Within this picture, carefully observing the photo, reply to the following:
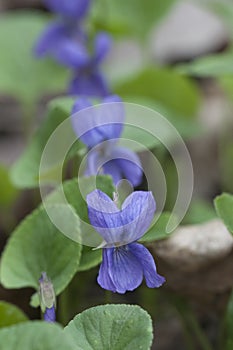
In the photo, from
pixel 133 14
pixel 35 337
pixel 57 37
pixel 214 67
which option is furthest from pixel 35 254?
pixel 133 14

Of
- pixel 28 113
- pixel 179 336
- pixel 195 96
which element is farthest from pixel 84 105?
pixel 28 113

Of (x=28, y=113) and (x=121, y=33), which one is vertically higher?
(x=121, y=33)

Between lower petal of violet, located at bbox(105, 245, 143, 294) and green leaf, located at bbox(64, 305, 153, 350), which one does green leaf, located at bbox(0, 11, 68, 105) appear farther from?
green leaf, located at bbox(64, 305, 153, 350)

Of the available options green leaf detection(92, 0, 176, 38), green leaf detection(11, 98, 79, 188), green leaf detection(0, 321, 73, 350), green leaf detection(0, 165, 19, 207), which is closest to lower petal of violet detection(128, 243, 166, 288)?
green leaf detection(0, 321, 73, 350)

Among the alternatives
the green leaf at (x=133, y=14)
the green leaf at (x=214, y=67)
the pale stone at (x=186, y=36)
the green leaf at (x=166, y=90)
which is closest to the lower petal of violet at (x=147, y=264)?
the green leaf at (x=214, y=67)

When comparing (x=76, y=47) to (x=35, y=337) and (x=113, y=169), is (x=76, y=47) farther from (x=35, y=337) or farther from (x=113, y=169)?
(x=35, y=337)

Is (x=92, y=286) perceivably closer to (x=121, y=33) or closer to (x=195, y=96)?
(x=195, y=96)
